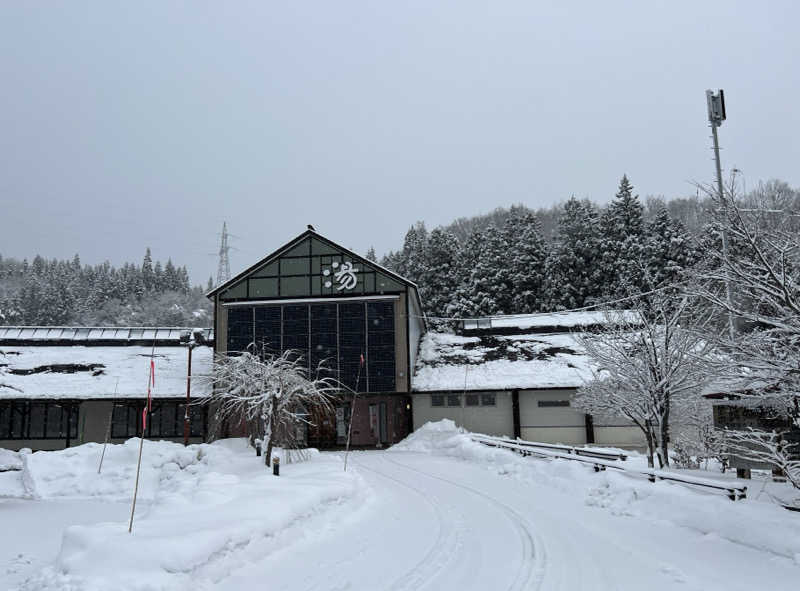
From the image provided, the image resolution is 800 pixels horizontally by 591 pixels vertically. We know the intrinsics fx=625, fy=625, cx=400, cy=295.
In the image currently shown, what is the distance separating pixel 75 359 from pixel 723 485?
3573 centimetres

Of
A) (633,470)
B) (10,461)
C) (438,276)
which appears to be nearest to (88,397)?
(10,461)

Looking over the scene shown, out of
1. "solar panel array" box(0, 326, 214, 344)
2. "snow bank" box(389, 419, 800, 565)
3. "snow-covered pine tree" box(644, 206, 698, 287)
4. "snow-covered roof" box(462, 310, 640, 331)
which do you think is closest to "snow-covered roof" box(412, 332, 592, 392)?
"snow-covered roof" box(462, 310, 640, 331)

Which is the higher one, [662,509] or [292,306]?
[292,306]

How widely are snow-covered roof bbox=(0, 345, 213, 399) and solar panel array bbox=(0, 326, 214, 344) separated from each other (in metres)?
Answer: 0.79

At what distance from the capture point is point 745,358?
9.58 m

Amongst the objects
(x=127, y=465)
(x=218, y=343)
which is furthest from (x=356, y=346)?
(x=127, y=465)

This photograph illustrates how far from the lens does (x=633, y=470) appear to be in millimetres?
14055

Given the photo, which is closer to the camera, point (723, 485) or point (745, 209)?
point (745, 209)

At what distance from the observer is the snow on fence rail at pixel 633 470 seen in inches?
425

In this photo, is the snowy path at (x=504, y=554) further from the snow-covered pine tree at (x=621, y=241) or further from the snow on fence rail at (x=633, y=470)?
the snow-covered pine tree at (x=621, y=241)

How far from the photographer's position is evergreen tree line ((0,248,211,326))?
7806 centimetres

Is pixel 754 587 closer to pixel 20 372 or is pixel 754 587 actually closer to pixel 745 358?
pixel 745 358

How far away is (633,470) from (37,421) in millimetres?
32448

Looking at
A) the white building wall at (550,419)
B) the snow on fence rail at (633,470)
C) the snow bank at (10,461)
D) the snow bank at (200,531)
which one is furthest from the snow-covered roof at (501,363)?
the snow bank at (10,461)
